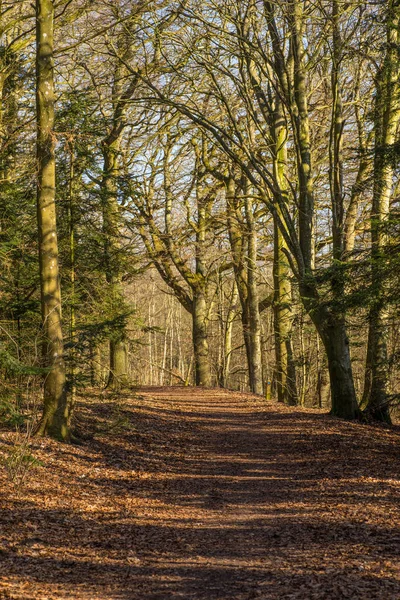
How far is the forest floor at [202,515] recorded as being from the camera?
17.5 feet

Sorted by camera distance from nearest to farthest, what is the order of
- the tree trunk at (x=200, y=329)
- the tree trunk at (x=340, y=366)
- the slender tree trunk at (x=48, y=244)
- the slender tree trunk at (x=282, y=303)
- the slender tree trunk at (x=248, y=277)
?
the slender tree trunk at (x=48, y=244), the tree trunk at (x=340, y=366), the slender tree trunk at (x=282, y=303), the slender tree trunk at (x=248, y=277), the tree trunk at (x=200, y=329)

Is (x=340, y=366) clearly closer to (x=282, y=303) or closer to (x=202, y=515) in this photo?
(x=282, y=303)

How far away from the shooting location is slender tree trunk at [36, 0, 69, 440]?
11.1 meters

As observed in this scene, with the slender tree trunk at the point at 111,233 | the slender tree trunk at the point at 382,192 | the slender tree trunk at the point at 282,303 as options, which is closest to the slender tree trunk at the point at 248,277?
the slender tree trunk at the point at 282,303

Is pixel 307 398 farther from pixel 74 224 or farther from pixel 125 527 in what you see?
pixel 125 527

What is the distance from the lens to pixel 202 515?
788 centimetres

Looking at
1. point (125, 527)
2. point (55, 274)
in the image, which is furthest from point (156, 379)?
point (125, 527)

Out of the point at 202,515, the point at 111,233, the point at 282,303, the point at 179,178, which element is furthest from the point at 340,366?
the point at 179,178

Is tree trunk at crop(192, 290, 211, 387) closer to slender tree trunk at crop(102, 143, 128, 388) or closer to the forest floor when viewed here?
slender tree trunk at crop(102, 143, 128, 388)

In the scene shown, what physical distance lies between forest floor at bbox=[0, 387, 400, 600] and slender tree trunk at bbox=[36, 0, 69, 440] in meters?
0.64

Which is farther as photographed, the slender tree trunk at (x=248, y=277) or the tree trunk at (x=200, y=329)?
the tree trunk at (x=200, y=329)

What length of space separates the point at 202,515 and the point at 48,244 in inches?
218

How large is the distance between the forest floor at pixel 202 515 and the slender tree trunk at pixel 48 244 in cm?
64

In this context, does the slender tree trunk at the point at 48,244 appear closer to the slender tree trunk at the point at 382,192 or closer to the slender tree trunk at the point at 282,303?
the slender tree trunk at the point at 382,192
